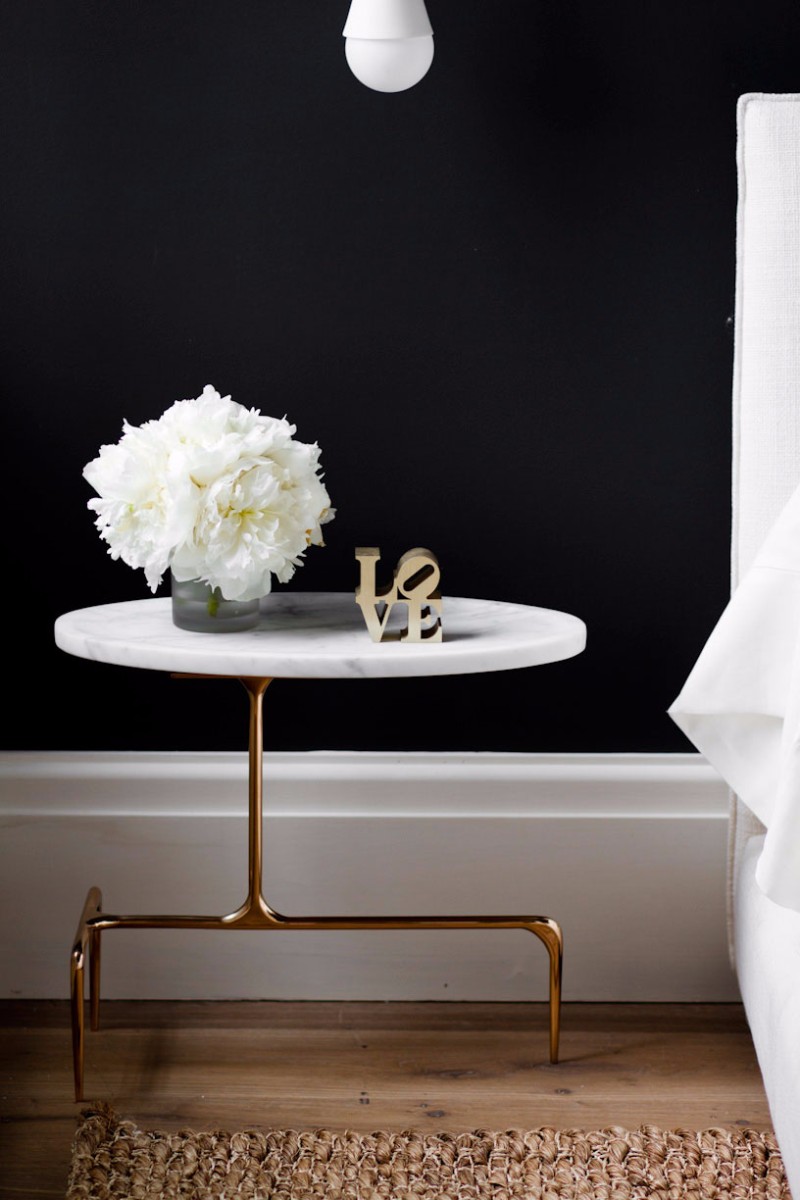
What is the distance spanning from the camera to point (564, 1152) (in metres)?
1.36

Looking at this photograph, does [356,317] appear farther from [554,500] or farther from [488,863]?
[488,863]

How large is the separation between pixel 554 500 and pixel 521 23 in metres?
0.62

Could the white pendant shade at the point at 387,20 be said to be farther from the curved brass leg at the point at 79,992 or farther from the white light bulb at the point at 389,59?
the curved brass leg at the point at 79,992

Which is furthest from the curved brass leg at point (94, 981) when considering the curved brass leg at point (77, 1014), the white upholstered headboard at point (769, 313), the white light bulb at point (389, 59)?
the white light bulb at point (389, 59)

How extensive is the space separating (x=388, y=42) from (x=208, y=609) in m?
0.69

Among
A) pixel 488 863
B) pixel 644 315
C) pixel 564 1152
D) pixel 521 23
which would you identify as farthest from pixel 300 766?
pixel 521 23

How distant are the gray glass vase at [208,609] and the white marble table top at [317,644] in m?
0.02

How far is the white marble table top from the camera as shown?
4.07 ft

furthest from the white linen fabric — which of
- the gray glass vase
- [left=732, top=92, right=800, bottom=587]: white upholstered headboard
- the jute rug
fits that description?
the gray glass vase

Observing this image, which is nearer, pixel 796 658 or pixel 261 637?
pixel 796 658

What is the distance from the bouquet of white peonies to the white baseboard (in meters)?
Result: 0.49

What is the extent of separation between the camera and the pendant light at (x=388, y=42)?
1.45 meters

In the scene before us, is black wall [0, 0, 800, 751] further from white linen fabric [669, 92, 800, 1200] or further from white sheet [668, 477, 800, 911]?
white sheet [668, 477, 800, 911]

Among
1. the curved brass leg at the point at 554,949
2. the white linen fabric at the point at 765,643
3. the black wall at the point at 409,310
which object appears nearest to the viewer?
the white linen fabric at the point at 765,643
